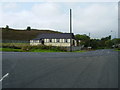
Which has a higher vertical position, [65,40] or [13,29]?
[13,29]

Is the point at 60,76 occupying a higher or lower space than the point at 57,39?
lower

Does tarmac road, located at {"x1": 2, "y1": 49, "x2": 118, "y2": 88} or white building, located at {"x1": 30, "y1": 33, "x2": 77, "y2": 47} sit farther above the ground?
white building, located at {"x1": 30, "y1": 33, "x2": 77, "y2": 47}

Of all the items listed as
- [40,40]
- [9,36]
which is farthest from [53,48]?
[9,36]

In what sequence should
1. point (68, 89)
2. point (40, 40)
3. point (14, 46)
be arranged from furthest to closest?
1. point (40, 40)
2. point (14, 46)
3. point (68, 89)

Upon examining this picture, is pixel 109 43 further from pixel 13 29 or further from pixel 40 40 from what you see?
pixel 13 29

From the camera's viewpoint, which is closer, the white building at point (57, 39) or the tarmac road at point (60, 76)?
the tarmac road at point (60, 76)

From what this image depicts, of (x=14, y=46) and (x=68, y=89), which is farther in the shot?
(x=14, y=46)

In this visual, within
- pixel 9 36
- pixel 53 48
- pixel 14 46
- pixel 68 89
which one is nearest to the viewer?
pixel 68 89

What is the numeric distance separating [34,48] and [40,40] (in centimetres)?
2637

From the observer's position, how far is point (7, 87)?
6652 mm

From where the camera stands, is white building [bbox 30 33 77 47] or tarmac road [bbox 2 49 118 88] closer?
tarmac road [bbox 2 49 118 88]

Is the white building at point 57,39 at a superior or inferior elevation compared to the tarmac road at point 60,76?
superior

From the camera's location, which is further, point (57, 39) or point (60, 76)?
point (57, 39)

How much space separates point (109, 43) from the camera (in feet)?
359
